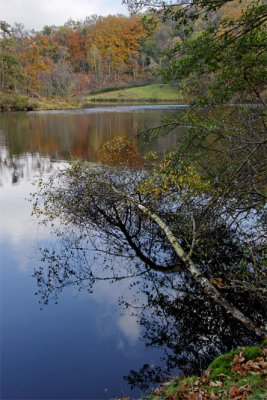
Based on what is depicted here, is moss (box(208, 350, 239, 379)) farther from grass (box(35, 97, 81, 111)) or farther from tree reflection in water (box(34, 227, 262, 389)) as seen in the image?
grass (box(35, 97, 81, 111))

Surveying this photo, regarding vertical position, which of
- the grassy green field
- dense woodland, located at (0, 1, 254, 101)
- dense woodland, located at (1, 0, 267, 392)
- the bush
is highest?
dense woodland, located at (0, 1, 254, 101)

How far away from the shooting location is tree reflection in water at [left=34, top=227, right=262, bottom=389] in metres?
5.89

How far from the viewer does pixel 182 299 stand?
746 centimetres

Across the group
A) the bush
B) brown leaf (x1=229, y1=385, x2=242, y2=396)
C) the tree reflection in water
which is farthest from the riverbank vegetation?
the bush

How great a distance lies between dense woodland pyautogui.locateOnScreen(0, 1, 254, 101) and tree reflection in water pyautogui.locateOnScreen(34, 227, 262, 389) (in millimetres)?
50370

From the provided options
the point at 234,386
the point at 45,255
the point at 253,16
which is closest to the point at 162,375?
the point at 234,386

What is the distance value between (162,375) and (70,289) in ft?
11.0

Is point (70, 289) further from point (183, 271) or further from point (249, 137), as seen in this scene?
point (249, 137)

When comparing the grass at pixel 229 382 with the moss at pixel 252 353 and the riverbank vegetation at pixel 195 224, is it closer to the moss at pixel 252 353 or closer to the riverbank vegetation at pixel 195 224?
the moss at pixel 252 353

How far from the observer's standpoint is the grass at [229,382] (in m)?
3.74

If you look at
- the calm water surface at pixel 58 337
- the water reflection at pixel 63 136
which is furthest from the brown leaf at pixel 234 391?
the water reflection at pixel 63 136

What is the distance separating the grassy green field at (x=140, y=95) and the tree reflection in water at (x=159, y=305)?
204 ft

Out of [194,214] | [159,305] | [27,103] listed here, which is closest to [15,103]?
[27,103]

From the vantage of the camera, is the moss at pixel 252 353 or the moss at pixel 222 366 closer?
the moss at pixel 222 366
